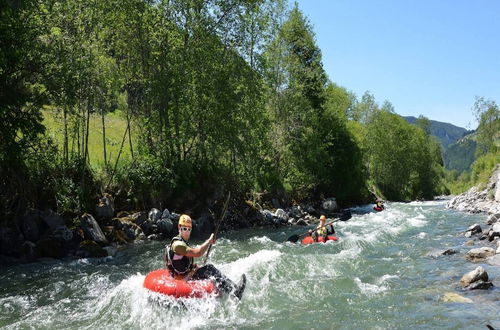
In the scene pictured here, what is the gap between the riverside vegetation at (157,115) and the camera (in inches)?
544

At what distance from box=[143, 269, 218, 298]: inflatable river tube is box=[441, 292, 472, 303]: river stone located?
456cm

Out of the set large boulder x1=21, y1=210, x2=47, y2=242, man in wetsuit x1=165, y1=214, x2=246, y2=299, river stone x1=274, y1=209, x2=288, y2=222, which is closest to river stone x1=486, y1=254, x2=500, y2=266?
man in wetsuit x1=165, y1=214, x2=246, y2=299

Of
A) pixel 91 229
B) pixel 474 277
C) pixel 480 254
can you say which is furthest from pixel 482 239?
pixel 91 229

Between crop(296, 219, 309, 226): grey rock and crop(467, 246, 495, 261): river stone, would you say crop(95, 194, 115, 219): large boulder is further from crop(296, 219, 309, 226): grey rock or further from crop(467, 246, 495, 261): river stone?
crop(467, 246, 495, 261): river stone

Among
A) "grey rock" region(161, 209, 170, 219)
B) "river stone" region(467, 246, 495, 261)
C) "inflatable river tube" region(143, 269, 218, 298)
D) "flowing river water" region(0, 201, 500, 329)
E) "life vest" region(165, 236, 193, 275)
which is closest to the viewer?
"flowing river water" region(0, 201, 500, 329)

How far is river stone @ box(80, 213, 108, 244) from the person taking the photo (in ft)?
50.7

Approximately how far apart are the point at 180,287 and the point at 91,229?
840 centimetres

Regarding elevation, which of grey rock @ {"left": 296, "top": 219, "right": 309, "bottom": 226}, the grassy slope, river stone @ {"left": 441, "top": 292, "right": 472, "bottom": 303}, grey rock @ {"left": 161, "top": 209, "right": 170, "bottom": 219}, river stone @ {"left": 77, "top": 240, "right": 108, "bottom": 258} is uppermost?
the grassy slope

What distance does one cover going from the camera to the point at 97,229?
15773 millimetres

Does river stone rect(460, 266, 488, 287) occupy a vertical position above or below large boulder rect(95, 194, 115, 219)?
below

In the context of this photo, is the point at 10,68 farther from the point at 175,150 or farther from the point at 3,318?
the point at 175,150

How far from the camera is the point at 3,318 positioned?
817 centimetres

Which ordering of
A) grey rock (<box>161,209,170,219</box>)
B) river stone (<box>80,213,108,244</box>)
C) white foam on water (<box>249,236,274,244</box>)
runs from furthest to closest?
grey rock (<box>161,209,170,219</box>)
white foam on water (<box>249,236,274,244</box>)
river stone (<box>80,213,108,244</box>)

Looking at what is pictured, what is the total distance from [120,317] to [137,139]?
48.9 ft
